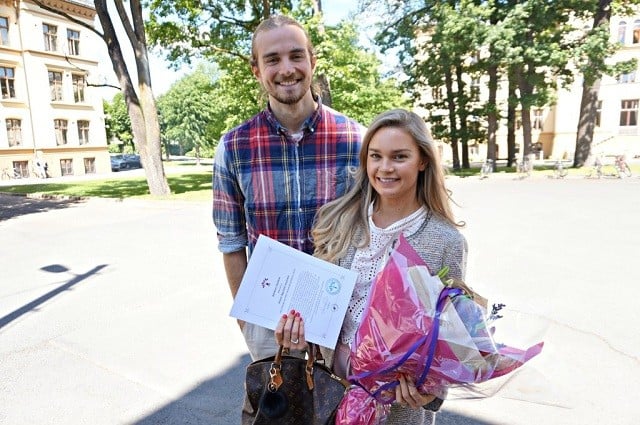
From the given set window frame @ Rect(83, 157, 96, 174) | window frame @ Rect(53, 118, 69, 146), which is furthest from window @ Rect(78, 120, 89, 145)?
window frame @ Rect(83, 157, 96, 174)

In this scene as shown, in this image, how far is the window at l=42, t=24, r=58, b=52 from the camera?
31656mm

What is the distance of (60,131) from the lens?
32.8 metres

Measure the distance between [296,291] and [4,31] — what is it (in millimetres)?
36946

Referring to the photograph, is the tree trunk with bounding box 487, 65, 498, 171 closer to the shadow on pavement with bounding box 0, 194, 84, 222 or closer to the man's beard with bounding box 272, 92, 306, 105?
the shadow on pavement with bounding box 0, 194, 84, 222

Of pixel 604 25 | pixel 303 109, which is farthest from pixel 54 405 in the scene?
pixel 604 25

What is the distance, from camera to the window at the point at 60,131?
32625 mm

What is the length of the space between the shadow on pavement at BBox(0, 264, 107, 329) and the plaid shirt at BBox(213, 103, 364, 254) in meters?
4.16

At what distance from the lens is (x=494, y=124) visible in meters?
25.6

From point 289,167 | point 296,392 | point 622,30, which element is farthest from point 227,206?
point 622,30

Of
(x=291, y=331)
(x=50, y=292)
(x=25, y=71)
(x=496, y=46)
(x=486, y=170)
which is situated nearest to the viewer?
(x=291, y=331)

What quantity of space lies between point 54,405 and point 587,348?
14.4 ft

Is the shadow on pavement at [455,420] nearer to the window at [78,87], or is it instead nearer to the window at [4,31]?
the window at [4,31]

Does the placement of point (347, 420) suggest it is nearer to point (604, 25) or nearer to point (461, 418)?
point (461, 418)

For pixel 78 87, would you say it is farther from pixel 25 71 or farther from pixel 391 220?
pixel 391 220
